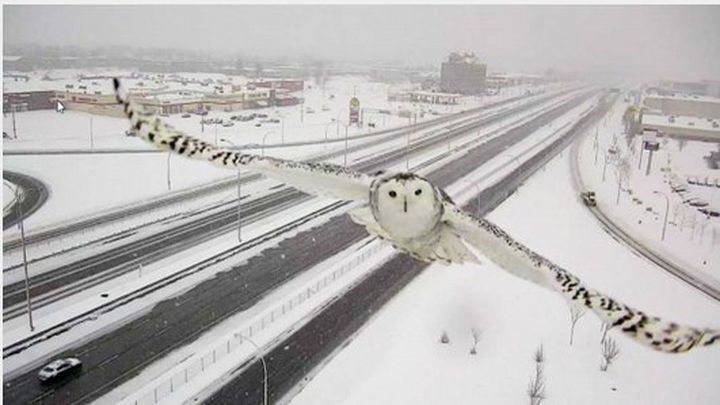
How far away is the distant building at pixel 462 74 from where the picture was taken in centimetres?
1941

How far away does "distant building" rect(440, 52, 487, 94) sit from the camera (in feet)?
63.7

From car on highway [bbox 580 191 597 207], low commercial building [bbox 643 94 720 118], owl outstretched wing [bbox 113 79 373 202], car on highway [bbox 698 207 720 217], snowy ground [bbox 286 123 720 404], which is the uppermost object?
owl outstretched wing [bbox 113 79 373 202]

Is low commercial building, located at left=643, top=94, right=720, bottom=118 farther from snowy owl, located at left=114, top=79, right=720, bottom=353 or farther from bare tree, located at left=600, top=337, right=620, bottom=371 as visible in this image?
snowy owl, located at left=114, top=79, right=720, bottom=353

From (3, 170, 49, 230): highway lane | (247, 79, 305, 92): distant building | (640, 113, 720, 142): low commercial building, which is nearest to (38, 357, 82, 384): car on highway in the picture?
(3, 170, 49, 230): highway lane

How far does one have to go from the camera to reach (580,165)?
56.2 ft

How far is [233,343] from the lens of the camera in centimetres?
865

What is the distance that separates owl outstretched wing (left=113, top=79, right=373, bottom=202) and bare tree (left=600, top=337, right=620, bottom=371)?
19.2 ft

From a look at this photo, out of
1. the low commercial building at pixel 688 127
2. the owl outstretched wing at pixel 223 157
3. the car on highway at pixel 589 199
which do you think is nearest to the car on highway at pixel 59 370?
the owl outstretched wing at pixel 223 157

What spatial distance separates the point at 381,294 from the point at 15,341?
517 cm

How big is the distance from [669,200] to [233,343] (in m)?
8.66

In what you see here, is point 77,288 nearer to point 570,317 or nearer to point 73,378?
point 73,378

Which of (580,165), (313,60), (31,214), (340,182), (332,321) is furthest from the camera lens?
(313,60)

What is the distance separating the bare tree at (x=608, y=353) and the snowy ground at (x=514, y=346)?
0.09 m

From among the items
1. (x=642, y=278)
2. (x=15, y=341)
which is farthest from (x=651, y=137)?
(x=15, y=341)
